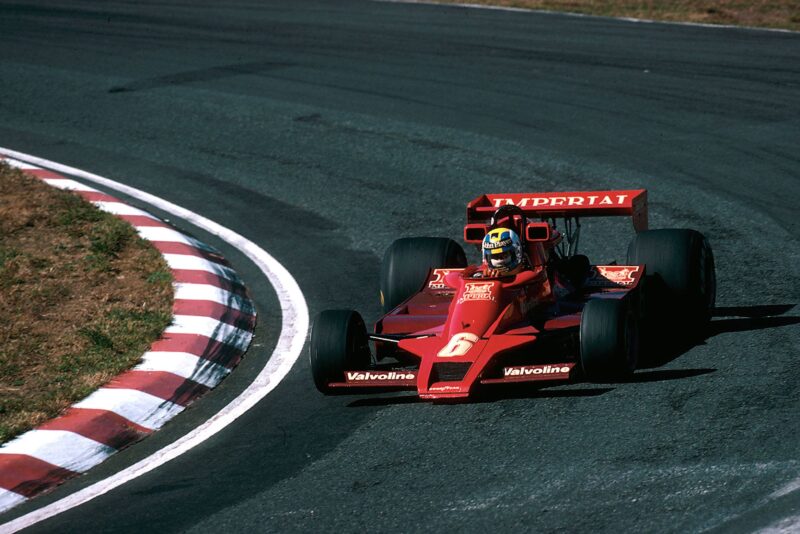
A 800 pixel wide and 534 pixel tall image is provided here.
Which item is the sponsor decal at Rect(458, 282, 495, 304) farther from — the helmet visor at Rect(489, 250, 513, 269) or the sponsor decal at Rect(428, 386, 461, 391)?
the sponsor decal at Rect(428, 386, 461, 391)

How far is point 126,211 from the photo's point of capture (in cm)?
1240

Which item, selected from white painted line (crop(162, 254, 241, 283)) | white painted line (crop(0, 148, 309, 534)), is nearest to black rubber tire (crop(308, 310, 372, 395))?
white painted line (crop(0, 148, 309, 534))

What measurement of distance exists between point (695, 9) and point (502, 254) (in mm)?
14691

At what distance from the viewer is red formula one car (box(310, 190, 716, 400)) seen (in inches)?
311

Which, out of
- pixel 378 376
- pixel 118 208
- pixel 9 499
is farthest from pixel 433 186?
pixel 9 499

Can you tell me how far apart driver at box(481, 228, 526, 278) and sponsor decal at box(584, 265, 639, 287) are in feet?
2.28

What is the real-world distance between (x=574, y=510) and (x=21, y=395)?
3.78 metres

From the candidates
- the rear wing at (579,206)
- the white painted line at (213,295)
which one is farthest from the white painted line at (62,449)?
the rear wing at (579,206)

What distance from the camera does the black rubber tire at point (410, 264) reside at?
31.1 feet

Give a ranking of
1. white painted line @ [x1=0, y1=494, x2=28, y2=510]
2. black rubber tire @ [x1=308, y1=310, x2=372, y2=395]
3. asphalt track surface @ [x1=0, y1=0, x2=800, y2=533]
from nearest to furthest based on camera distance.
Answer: asphalt track surface @ [x1=0, y1=0, x2=800, y2=533] < white painted line @ [x1=0, y1=494, x2=28, y2=510] < black rubber tire @ [x1=308, y1=310, x2=372, y2=395]

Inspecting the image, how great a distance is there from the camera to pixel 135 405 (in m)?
8.16

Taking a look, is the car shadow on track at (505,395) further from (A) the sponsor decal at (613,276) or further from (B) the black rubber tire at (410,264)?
(B) the black rubber tire at (410,264)

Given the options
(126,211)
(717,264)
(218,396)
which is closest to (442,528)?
(218,396)

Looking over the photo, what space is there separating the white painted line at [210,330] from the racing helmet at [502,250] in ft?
6.29
